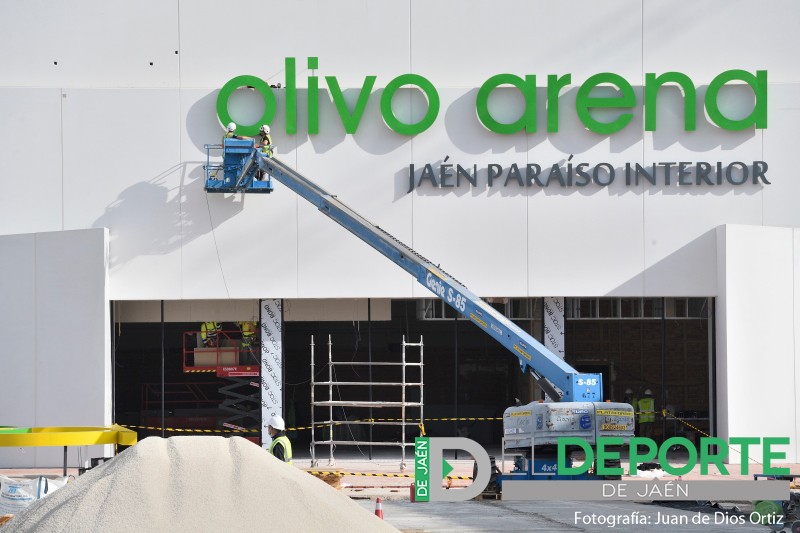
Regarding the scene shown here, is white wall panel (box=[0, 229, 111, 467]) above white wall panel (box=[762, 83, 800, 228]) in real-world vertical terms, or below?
below

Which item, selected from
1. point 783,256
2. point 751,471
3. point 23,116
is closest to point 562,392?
point 751,471

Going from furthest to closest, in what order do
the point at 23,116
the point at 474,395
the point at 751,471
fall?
the point at 474,395 → the point at 23,116 → the point at 751,471

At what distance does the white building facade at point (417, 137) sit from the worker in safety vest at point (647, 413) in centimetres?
221

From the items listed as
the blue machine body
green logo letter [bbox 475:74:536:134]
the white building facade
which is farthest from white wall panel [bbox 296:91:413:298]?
green logo letter [bbox 475:74:536:134]

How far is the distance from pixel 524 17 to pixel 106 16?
10.0 m

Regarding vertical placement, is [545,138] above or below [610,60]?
below

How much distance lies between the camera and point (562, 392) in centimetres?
1864

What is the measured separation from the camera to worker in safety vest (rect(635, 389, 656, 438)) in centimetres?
2747

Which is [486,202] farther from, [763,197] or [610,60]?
[763,197]

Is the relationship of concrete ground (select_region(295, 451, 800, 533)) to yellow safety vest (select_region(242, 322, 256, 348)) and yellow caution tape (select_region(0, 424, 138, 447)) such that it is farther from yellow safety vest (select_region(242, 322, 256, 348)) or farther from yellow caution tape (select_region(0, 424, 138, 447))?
yellow safety vest (select_region(242, 322, 256, 348))

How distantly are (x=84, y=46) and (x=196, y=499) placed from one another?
22080mm

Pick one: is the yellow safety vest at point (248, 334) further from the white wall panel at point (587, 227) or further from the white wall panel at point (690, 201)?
the white wall panel at point (690, 201)

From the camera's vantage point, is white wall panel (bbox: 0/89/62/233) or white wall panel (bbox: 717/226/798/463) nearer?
white wall panel (bbox: 717/226/798/463)

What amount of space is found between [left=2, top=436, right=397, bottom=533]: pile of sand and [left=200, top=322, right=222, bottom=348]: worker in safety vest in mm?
20191
